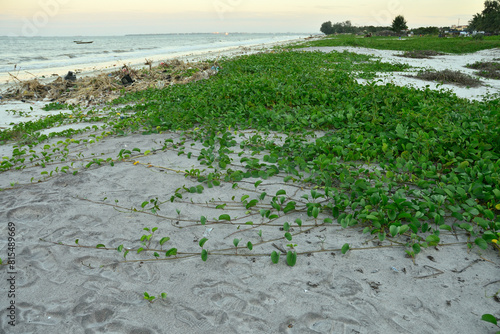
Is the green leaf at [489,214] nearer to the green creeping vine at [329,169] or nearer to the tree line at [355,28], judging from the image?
the green creeping vine at [329,169]

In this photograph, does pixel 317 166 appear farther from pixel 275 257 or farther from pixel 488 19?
pixel 488 19

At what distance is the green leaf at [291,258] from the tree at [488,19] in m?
54.8

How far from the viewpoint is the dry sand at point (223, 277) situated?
1.92m

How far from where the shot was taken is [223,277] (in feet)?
7.50

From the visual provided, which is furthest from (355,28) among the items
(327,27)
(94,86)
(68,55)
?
(94,86)

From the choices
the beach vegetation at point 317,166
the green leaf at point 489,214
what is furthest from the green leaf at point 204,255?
the green leaf at point 489,214

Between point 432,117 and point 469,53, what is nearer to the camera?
point 432,117

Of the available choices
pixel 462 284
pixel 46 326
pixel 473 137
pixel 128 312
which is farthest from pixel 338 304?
pixel 473 137

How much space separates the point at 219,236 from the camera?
274 centimetres

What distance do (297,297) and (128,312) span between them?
112 centimetres

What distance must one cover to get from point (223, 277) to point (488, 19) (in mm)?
61105

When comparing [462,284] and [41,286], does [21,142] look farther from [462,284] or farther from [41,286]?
[462,284]

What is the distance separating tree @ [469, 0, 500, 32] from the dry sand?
54.4 m

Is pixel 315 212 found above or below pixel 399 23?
below
